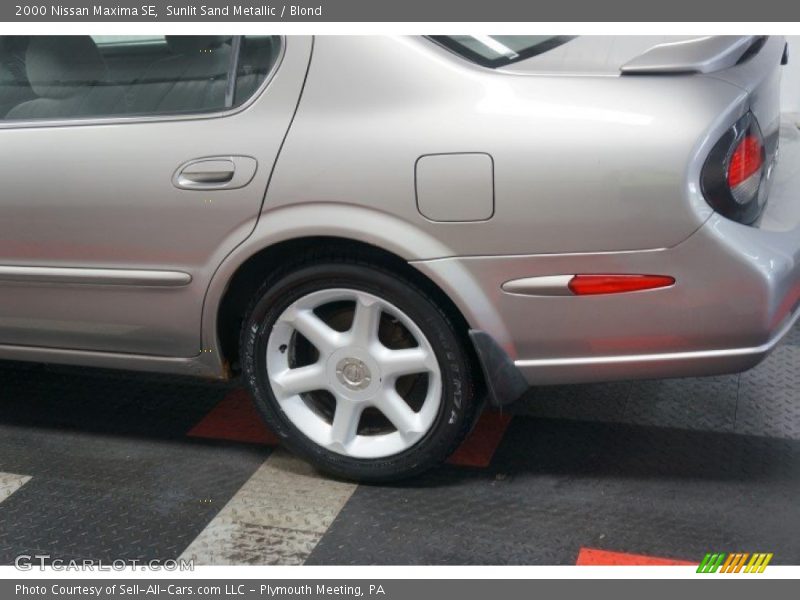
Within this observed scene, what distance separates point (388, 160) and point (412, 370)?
21.9 inches

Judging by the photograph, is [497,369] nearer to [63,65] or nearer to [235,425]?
[235,425]

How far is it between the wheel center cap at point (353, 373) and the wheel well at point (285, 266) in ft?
0.91

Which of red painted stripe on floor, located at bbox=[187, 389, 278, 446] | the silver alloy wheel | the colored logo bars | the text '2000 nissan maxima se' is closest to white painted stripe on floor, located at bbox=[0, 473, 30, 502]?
the text '2000 nissan maxima se'

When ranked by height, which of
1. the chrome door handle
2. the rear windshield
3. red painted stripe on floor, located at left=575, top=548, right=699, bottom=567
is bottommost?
red painted stripe on floor, located at left=575, top=548, right=699, bottom=567

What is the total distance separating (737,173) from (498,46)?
26.1 inches

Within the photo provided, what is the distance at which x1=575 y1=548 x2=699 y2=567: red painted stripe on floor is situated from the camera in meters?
2.51

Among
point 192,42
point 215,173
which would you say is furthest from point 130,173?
point 192,42

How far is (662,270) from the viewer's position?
2480 mm

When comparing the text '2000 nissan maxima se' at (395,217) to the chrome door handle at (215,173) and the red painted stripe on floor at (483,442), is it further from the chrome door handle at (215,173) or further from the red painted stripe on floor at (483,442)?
the red painted stripe on floor at (483,442)

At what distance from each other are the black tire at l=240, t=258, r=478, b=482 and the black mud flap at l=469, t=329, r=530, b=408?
0.07 meters

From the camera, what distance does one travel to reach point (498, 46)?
268cm

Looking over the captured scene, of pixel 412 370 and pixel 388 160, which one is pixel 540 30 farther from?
pixel 412 370

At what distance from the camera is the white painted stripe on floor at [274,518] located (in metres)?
2.66

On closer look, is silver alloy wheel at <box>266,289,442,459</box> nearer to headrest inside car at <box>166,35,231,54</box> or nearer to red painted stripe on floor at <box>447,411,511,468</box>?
red painted stripe on floor at <box>447,411,511,468</box>
